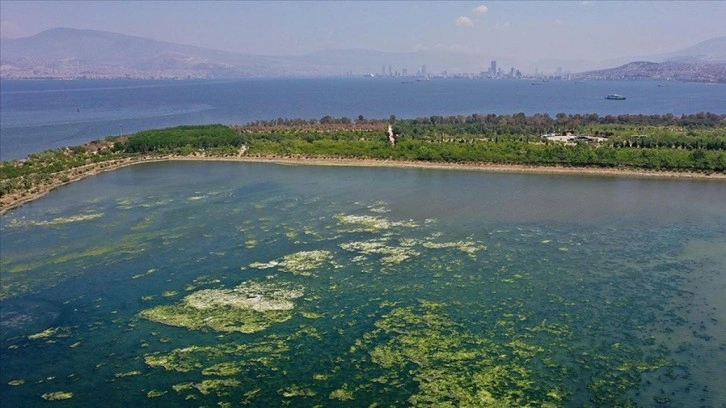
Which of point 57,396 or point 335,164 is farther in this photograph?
point 335,164

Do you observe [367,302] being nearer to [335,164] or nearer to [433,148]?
[335,164]

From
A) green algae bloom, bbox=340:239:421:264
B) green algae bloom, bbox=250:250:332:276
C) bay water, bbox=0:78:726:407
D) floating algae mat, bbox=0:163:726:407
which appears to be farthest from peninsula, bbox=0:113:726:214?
green algae bloom, bbox=250:250:332:276

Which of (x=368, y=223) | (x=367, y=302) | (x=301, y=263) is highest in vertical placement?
(x=368, y=223)

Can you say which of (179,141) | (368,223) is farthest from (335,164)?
(368,223)

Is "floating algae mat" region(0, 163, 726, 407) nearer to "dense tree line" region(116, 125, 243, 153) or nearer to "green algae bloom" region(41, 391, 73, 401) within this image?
"green algae bloom" region(41, 391, 73, 401)

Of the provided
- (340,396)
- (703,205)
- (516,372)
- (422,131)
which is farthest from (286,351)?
(422,131)

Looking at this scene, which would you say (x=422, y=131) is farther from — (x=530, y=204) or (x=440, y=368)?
(x=440, y=368)
